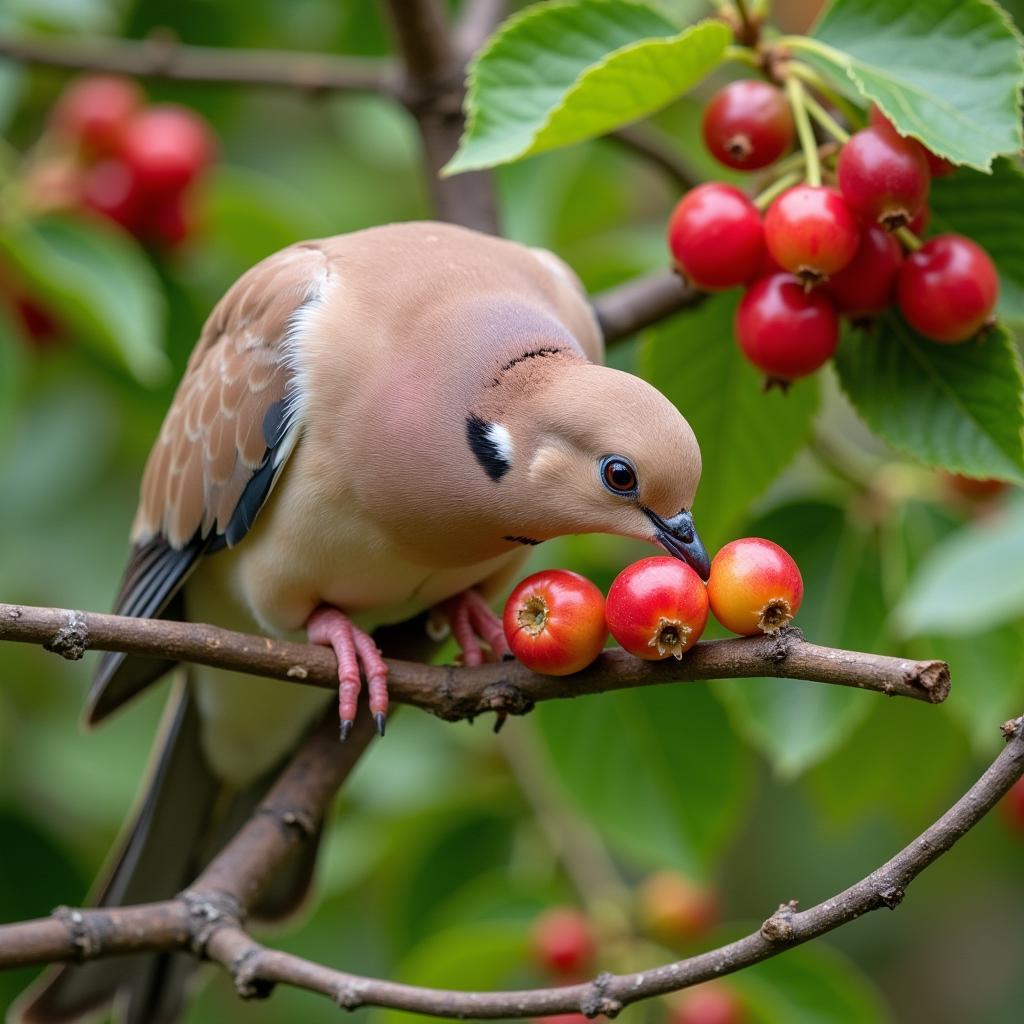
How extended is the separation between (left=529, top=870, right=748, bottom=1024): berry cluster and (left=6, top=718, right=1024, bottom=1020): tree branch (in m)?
1.07

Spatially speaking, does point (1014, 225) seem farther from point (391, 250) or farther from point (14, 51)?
point (14, 51)

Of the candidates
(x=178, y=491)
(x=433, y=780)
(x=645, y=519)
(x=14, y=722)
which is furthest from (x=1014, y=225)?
(x=14, y=722)

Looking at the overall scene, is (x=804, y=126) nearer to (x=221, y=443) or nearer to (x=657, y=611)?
(x=657, y=611)

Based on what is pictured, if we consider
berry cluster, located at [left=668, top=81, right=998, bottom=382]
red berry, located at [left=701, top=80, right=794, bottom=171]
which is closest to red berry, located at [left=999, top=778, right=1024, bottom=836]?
berry cluster, located at [left=668, top=81, right=998, bottom=382]

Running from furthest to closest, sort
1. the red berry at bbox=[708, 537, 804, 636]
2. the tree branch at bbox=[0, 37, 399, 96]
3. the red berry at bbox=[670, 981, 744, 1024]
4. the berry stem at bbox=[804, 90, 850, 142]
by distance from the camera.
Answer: the tree branch at bbox=[0, 37, 399, 96], the red berry at bbox=[670, 981, 744, 1024], the berry stem at bbox=[804, 90, 850, 142], the red berry at bbox=[708, 537, 804, 636]

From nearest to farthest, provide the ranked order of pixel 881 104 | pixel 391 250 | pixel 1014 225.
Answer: pixel 881 104 → pixel 1014 225 → pixel 391 250

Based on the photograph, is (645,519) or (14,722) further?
(14,722)

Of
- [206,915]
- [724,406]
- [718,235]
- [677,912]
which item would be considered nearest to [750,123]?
[718,235]

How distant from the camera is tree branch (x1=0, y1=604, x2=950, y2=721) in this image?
6.17 feet

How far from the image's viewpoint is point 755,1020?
374 cm

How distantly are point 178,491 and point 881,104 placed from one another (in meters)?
1.84

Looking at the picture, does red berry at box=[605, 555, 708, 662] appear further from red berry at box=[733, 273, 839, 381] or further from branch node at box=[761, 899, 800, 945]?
red berry at box=[733, 273, 839, 381]

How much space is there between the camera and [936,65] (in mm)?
2609

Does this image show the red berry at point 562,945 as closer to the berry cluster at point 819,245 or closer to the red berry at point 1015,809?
the red berry at point 1015,809
